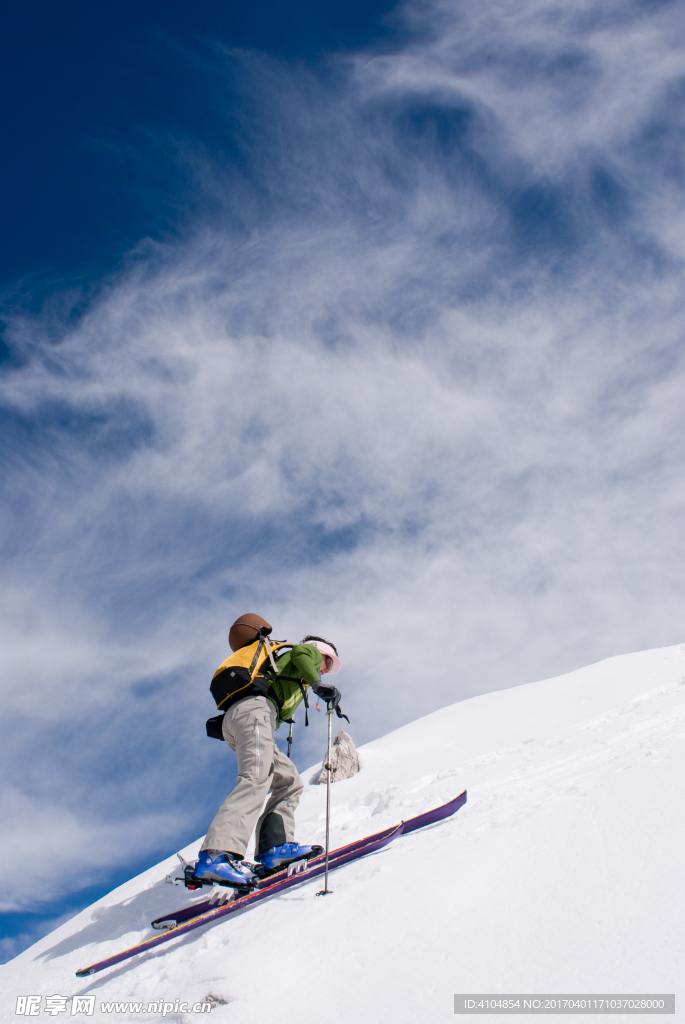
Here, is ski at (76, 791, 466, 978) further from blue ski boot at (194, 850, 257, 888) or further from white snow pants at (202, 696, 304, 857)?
white snow pants at (202, 696, 304, 857)

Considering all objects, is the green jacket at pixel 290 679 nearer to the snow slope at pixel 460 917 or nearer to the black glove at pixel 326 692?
the black glove at pixel 326 692

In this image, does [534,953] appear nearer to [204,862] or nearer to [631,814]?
[631,814]

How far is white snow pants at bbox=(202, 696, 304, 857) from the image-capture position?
4281 mm

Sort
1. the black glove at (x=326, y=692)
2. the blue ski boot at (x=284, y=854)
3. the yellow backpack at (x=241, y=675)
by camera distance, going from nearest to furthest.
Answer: the blue ski boot at (x=284, y=854)
the yellow backpack at (x=241, y=675)
the black glove at (x=326, y=692)

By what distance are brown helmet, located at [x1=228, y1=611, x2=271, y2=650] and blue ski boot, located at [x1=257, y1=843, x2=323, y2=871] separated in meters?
1.64

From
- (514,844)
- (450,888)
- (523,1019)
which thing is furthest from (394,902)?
(523,1019)

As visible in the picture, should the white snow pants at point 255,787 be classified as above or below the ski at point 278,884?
above

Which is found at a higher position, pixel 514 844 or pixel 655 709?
pixel 655 709

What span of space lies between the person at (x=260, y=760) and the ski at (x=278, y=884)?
152mm

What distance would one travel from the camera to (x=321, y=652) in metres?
5.75

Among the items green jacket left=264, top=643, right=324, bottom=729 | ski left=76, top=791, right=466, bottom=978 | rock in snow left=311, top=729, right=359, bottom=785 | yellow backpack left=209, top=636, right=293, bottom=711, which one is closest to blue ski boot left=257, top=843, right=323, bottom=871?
ski left=76, top=791, right=466, bottom=978

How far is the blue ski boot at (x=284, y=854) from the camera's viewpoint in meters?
4.65

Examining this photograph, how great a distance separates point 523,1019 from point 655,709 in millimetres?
5328

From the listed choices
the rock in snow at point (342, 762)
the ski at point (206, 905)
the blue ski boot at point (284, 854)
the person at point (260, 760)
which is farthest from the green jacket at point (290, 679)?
the rock in snow at point (342, 762)
